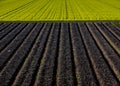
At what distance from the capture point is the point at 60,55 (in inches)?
380

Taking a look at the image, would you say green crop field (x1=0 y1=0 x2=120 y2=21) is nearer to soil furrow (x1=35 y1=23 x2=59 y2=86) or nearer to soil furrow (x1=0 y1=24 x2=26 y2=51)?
soil furrow (x1=0 y1=24 x2=26 y2=51)

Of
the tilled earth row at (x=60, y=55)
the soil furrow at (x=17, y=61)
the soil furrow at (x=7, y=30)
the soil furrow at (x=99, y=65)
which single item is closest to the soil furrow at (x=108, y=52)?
the tilled earth row at (x=60, y=55)

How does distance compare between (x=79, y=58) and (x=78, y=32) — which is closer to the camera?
(x=79, y=58)

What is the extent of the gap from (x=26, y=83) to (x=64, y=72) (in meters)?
1.37

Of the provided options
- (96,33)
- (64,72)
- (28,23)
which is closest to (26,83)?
(64,72)

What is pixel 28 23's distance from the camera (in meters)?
17.2

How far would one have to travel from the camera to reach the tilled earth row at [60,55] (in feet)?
24.2

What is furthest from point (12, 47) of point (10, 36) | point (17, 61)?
point (10, 36)

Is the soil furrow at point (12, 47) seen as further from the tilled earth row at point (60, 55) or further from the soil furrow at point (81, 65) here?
the soil furrow at point (81, 65)

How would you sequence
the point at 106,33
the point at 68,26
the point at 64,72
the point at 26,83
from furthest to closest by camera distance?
1. the point at 68,26
2. the point at 106,33
3. the point at 64,72
4. the point at 26,83

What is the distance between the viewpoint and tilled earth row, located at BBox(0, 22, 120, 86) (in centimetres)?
737

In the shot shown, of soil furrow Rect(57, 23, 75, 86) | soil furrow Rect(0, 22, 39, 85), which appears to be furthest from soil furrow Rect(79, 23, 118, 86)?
soil furrow Rect(0, 22, 39, 85)

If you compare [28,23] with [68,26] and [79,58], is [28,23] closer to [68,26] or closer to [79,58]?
[68,26]

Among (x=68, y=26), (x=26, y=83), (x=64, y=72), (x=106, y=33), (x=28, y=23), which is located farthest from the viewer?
(x=28, y=23)
